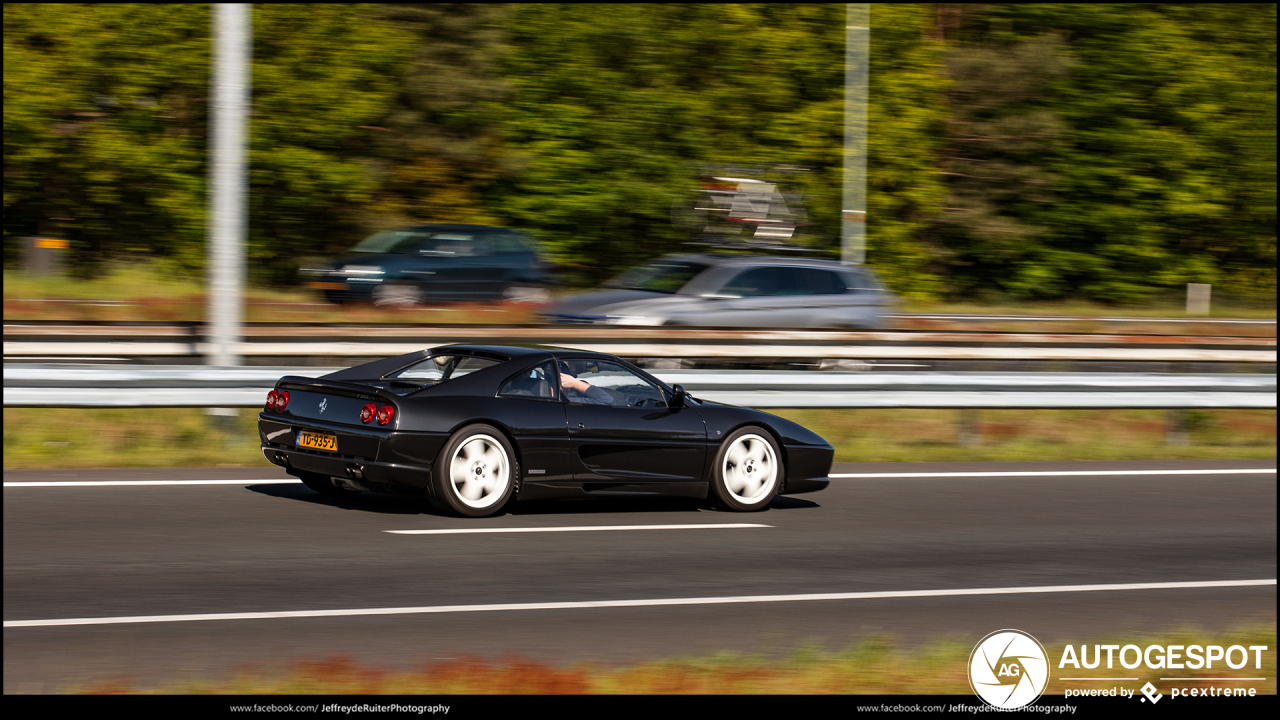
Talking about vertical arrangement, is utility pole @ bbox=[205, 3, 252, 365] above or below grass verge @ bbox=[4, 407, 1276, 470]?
above

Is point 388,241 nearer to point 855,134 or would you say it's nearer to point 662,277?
point 662,277

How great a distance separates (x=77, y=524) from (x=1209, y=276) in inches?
1360

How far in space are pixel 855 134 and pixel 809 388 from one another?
20.6 meters

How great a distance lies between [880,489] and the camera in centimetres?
1138

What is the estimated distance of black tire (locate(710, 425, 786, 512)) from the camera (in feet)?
33.1

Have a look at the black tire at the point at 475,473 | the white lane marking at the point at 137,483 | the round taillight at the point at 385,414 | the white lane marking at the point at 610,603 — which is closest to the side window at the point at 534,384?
the black tire at the point at 475,473

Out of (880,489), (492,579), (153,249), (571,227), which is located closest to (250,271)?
(153,249)

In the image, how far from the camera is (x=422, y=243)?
2297cm

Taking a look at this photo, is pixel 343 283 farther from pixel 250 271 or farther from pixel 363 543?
pixel 363 543

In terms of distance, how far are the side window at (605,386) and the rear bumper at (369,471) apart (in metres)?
1.25

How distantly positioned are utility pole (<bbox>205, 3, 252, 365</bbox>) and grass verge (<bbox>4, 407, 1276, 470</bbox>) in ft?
3.12

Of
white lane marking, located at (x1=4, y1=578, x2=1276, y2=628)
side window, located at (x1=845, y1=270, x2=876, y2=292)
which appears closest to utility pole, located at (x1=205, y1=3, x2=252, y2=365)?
white lane marking, located at (x1=4, y1=578, x2=1276, y2=628)

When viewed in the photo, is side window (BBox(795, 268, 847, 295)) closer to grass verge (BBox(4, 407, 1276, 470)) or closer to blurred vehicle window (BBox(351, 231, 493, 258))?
grass verge (BBox(4, 407, 1276, 470))

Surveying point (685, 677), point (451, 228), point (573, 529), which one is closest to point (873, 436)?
point (573, 529)
